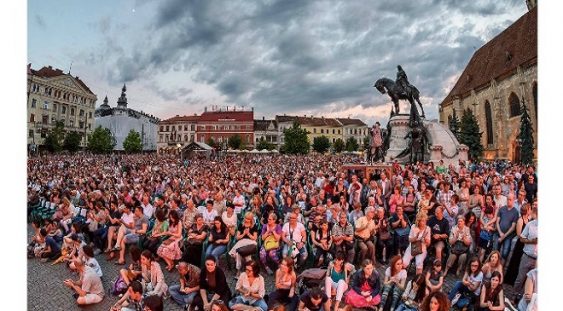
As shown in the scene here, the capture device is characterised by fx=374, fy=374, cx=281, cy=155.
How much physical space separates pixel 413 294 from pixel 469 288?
72cm

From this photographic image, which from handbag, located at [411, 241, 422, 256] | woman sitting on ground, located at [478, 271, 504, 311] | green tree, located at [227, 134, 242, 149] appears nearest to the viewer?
woman sitting on ground, located at [478, 271, 504, 311]

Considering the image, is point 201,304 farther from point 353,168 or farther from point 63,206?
point 353,168

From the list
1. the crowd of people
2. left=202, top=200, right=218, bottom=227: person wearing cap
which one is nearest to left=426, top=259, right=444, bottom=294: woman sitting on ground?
the crowd of people

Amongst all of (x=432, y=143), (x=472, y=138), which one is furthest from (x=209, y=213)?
(x=472, y=138)

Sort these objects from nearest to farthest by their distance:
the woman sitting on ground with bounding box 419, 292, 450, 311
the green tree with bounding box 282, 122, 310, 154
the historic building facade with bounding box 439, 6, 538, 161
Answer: the woman sitting on ground with bounding box 419, 292, 450, 311 → the historic building facade with bounding box 439, 6, 538, 161 → the green tree with bounding box 282, 122, 310, 154

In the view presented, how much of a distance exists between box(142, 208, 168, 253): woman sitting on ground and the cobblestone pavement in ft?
2.00

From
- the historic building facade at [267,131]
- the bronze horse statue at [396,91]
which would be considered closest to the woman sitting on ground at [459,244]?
the bronze horse statue at [396,91]

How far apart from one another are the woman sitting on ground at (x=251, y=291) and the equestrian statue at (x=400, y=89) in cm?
1834

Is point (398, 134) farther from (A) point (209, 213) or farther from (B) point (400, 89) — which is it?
(A) point (209, 213)

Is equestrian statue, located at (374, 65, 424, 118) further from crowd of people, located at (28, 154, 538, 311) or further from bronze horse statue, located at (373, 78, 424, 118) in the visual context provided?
crowd of people, located at (28, 154, 538, 311)

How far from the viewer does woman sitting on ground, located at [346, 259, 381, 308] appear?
475cm

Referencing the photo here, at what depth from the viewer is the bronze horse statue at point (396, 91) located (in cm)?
2122

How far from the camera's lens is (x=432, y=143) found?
20734 millimetres

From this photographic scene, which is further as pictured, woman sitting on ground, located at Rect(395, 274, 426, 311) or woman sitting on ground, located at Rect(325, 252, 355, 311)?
woman sitting on ground, located at Rect(325, 252, 355, 311)
